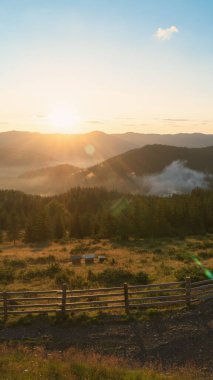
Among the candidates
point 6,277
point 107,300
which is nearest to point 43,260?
point 6,277

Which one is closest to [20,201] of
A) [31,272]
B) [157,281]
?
[31,272]

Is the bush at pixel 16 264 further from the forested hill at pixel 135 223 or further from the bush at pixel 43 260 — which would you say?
the forested hill at pixel 135 223

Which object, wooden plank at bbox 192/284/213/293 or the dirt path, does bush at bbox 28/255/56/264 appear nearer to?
the dirt path

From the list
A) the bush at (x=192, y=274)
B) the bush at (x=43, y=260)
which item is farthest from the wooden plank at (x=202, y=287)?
the bush at (x=43, y=260)

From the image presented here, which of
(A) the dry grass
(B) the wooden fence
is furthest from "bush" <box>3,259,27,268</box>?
(A) the dry grass

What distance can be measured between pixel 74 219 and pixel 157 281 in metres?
61.6

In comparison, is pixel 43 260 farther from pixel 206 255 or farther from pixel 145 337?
pixel 145 337

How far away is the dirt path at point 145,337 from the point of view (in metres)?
15.5

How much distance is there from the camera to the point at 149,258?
4281 centimetres

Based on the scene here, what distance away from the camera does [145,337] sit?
1739 centimetres

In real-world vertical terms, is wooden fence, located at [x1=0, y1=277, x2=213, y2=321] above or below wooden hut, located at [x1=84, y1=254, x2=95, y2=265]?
above

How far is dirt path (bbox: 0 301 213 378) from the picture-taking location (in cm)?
1552

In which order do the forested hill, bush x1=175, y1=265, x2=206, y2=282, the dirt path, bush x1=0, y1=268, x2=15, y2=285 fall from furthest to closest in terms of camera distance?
the forested hill, bush x1=0, y1=268, x2=15, y2=285, bush x1=175, y1=265, x2=206, y2=282, the dirt path

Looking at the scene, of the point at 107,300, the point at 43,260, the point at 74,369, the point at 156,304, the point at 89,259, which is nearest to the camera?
the point at 74,369
